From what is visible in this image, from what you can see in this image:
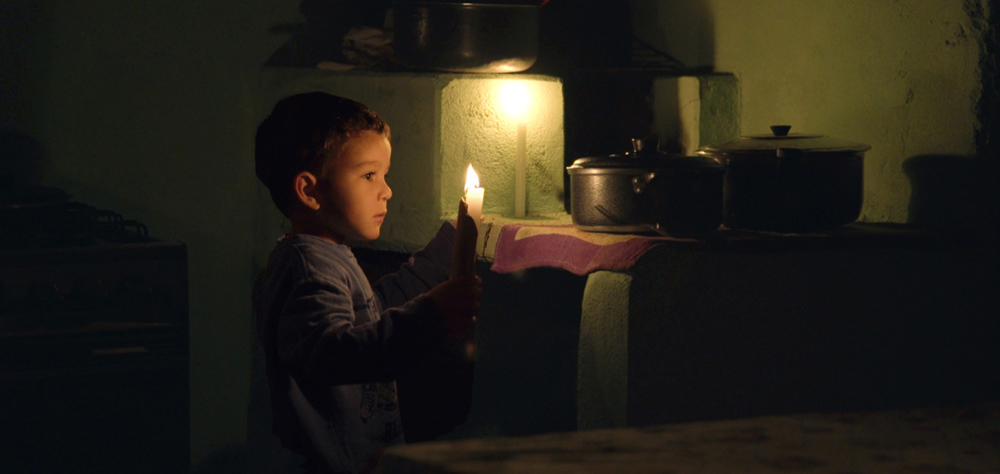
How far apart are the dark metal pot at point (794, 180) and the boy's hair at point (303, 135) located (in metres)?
0.73

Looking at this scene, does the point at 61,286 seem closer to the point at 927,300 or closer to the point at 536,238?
the point at 536,238

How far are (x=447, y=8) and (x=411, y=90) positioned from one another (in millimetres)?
221

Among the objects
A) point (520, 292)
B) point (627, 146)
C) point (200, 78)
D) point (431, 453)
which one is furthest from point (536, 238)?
point (200, 78)

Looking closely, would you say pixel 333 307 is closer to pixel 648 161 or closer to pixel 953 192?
pixel 648 161

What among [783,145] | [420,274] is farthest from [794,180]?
[420,274]

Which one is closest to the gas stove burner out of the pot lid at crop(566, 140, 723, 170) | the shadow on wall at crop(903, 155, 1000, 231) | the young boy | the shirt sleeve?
the young boy

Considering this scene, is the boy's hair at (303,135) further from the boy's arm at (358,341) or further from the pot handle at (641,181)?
the pot handle at (641,181)

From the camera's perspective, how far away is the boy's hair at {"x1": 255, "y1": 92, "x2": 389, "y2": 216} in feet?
4.79

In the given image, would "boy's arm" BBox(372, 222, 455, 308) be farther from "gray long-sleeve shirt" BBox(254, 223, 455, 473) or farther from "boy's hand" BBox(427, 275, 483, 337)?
"boy's hand" BBox(427, 275, 483, 337)

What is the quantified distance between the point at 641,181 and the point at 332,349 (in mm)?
751

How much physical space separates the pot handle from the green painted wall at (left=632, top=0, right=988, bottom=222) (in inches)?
21.4

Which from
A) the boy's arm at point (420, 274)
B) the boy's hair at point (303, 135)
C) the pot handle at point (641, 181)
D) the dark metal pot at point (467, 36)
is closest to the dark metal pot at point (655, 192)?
the pot handle at point (641, 181)

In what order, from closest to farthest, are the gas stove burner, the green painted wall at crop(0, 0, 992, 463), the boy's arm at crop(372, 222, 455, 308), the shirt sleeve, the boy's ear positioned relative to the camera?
the shirt sleeve, the boy's ear, the boy's arm at crop(372, 222, 455, 308), the gas stove burner, the green painted wall at crop(0, 0, 992, 463)

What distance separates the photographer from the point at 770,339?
5.77ft
